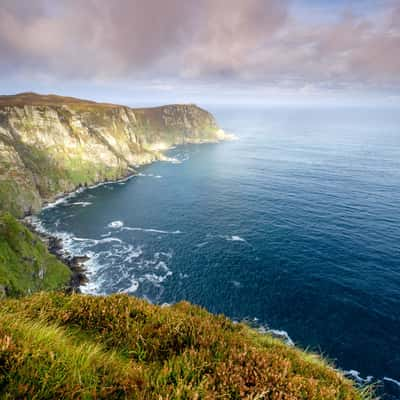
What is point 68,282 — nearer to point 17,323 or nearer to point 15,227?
point 15,227

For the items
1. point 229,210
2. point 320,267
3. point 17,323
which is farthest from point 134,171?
point 17,323

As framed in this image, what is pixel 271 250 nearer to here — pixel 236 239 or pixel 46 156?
pixel 236 239

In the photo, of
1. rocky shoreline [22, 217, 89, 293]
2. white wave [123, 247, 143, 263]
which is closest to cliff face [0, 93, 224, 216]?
rocky shoreline [22, 217, 89, 293]

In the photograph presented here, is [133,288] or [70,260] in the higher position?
[70,260]

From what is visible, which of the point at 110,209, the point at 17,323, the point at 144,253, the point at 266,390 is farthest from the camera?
the point at 110,209

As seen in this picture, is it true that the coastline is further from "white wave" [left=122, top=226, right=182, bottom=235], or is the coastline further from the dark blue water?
"white wave" [left=122, top=226, right=182, bottom=235]

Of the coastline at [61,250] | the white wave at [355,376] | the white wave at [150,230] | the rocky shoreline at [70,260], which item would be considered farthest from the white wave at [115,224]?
the white wave at [355,376]

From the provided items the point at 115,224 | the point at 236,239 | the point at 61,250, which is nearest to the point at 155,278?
the point at 236,239
